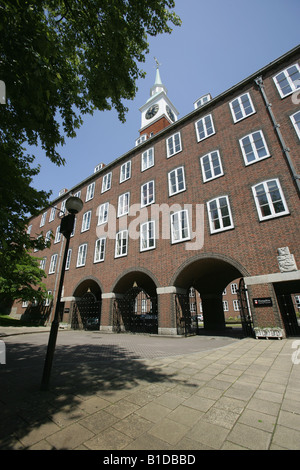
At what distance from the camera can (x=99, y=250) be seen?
20.0m

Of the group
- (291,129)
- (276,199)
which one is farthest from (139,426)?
(291,129)

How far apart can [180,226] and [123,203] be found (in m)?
7.31

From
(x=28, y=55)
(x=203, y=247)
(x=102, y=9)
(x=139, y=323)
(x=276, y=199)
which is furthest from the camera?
(x=139, y=323)

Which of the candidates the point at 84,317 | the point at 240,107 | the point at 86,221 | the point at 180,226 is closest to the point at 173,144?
the point at 240,107

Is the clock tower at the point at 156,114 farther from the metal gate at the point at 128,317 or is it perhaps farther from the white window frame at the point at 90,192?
the metal gate at the point at 128,317

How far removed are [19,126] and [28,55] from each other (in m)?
1.98

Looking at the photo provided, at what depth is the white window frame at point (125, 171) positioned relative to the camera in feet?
68.0

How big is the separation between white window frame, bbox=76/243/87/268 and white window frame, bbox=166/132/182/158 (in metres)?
12.6

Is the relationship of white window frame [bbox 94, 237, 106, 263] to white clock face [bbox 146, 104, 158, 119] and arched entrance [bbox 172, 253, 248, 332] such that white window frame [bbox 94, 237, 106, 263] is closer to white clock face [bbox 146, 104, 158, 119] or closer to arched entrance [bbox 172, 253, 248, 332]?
arched entrance [bbox 172, 253, 248, 332]

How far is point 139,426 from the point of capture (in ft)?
8.79

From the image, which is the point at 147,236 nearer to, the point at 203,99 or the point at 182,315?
the point at 182,315

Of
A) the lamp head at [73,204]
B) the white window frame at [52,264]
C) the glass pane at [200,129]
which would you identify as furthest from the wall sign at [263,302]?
the white window frame at [52,264]
